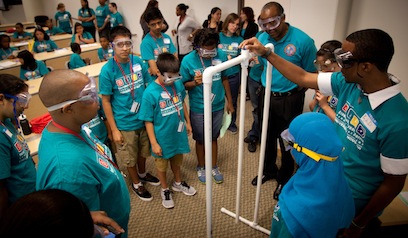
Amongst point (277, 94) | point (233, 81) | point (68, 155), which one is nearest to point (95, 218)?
point (68, 155)

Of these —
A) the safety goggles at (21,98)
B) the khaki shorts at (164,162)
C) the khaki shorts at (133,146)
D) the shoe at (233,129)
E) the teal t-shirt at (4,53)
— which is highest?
the safety goggles at (21,98)

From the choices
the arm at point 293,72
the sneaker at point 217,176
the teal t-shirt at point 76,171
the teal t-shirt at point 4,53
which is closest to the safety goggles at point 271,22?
the arm at point 293,72

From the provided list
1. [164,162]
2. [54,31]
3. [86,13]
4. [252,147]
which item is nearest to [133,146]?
[164,162]

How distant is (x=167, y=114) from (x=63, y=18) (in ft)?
24.3

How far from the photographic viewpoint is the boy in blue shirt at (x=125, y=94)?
220 cm

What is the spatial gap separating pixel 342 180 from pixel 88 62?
16.8 ft

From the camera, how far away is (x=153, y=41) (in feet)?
10.3

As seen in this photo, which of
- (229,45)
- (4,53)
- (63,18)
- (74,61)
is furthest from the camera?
(63,18)

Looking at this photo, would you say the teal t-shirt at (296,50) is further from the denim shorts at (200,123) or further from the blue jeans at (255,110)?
the blue jeans at (255,110)

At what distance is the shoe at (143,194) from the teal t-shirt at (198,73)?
37.0 inches

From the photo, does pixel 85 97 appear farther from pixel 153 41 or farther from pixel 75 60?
pixel 75 60

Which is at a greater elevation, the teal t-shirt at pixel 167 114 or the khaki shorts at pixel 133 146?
the teal t-shirt at pixel 167 114

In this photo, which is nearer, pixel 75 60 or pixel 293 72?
pixel 293 72

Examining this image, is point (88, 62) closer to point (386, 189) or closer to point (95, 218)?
point (95, 218)
